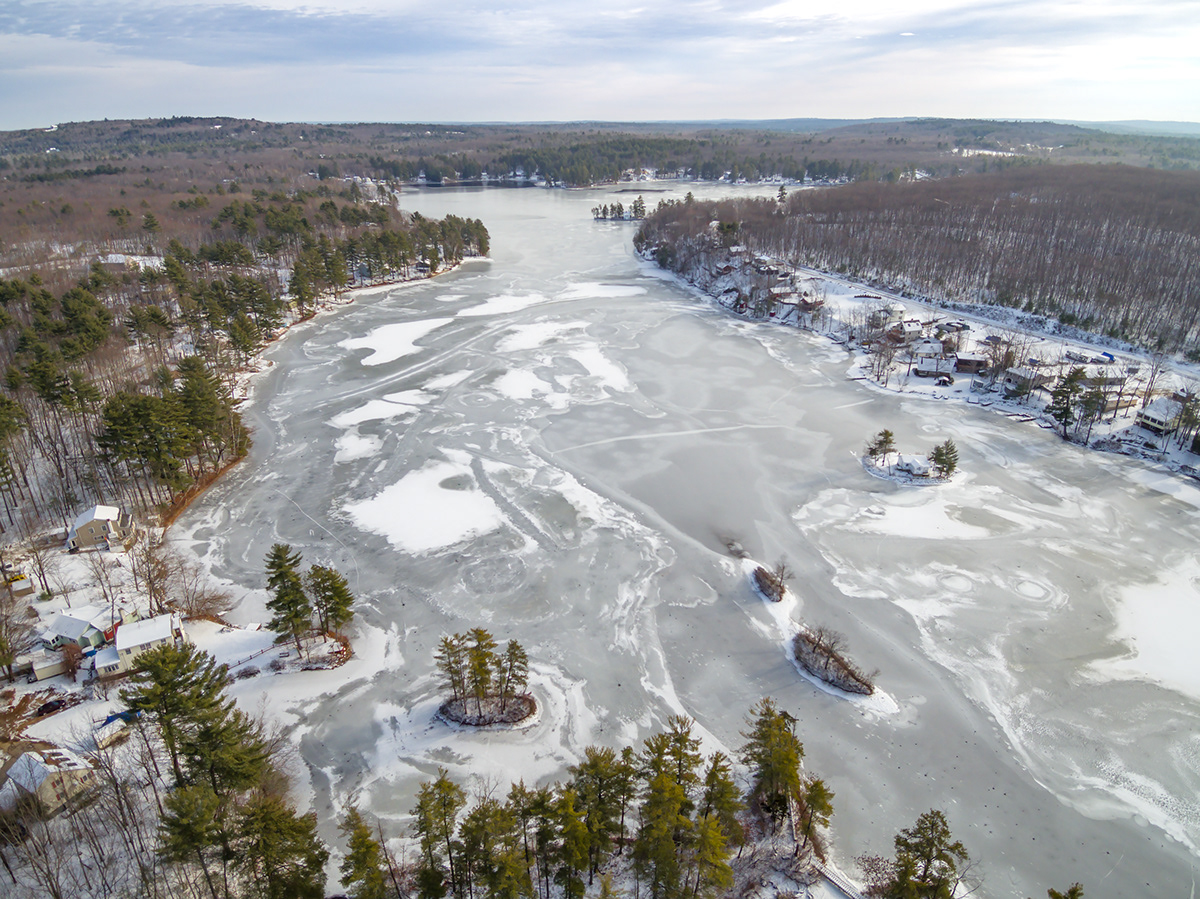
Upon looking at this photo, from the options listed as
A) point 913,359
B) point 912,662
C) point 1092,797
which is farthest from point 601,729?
point 913,359

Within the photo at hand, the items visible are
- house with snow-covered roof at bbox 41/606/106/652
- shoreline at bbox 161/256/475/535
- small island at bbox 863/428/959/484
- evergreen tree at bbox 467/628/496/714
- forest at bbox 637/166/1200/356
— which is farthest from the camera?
forest at bbox 637/166/1200/356

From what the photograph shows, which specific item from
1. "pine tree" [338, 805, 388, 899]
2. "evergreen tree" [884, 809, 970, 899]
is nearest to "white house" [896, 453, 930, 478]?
"evergreen tree" [884, 809, 970, 899]

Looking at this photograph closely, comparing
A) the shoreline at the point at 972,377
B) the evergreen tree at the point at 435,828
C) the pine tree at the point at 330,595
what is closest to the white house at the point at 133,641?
the pine tree at the point at 330,595

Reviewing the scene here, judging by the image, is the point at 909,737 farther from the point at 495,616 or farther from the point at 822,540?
the point at 495,616

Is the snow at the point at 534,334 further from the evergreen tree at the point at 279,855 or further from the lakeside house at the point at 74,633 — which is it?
the evergreen tree at the point at 279,855

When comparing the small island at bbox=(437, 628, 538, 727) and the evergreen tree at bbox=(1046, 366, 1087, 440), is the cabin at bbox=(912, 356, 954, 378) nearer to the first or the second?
the evergreen tree at bbox=(1046, 366, 1087, 440)
